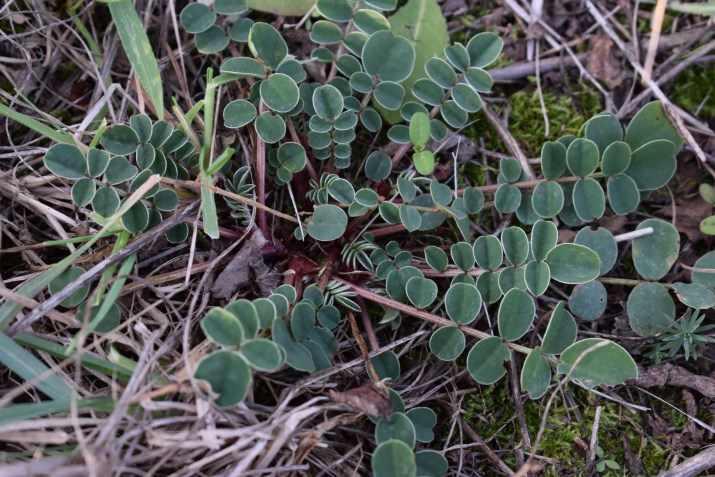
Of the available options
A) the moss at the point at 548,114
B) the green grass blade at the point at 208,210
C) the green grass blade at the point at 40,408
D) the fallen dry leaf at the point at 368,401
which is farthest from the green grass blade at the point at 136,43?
the moss at the point at 548,114

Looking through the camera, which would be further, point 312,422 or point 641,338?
point 641,338

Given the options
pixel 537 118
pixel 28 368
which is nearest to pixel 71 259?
pixel 28 368

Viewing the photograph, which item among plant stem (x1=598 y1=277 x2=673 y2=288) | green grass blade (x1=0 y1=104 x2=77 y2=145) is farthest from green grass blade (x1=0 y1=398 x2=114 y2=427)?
plant stem (x1=598 y1=277 x2=673 y2=288)

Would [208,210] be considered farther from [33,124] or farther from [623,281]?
[623,281]

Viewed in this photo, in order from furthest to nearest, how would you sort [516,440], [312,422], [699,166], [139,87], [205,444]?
[699,166] < [139,87] < [516,440] < [312,422] < [205,444]

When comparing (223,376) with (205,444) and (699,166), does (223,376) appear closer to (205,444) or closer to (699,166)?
(205,444)

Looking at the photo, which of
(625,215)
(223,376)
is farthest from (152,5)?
(625,215)

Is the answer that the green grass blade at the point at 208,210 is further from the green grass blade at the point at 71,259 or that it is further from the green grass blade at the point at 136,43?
the green grass blade at the point at 136,43
